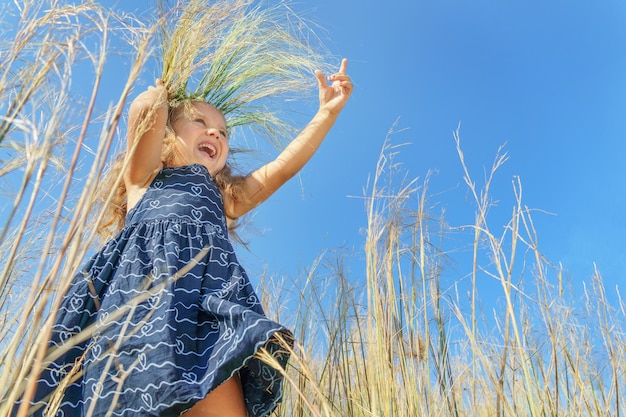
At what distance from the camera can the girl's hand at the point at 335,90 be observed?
1901 millimetres

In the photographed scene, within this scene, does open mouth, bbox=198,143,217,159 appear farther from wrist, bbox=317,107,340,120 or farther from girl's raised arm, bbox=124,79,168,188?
wrist, bbox=317,107,340,120

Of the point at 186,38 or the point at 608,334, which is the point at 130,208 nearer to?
the point at 186,38

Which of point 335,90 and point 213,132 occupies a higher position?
point 335,90

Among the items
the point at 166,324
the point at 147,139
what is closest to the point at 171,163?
the point at 147,139

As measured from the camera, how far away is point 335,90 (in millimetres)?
1949

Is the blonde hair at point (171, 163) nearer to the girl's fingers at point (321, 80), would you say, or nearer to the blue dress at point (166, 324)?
the blue dress at point (166, 324)

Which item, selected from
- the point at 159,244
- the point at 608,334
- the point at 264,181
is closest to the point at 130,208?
the point at 159,244

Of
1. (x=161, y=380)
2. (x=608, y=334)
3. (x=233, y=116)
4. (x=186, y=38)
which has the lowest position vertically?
(x=161, y=380)

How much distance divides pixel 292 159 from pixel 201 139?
0.94 ft

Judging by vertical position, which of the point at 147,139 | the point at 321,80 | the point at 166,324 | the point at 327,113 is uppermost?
the point at 321,80

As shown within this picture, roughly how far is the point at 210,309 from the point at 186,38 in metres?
0.73

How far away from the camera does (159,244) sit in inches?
54.1

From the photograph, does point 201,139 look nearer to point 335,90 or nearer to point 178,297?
point 335,90

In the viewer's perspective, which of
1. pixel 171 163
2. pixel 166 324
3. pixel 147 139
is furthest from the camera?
pixel 171 163
